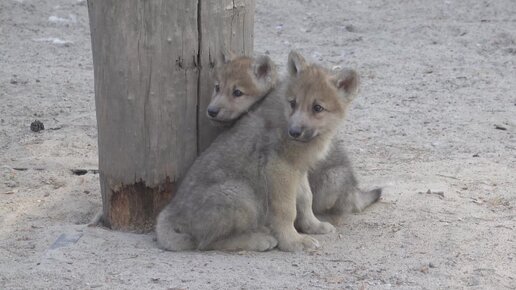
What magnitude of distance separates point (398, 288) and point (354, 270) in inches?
15.0

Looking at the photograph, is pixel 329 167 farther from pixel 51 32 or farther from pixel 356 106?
pixel 51 32

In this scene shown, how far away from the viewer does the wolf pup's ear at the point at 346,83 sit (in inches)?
235

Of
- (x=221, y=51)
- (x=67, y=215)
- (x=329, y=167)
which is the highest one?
(x=221, y=51)

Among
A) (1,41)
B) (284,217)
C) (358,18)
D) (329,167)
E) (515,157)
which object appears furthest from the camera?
(358,18)

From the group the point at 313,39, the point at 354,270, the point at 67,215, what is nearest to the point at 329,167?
the point at 354,270

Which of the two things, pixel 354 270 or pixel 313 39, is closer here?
pixel 354 270

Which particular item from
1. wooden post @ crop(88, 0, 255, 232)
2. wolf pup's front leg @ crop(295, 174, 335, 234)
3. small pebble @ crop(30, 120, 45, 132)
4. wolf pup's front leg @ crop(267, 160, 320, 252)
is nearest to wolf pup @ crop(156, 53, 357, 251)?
wolf pup's front leg @ crop(267, 160, 320, 252)

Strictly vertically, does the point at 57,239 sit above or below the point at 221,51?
below

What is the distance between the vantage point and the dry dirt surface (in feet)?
17.9

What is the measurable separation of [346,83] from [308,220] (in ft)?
3.31

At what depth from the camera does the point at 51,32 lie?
1249cm

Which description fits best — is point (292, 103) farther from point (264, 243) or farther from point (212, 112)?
point (264, 243)

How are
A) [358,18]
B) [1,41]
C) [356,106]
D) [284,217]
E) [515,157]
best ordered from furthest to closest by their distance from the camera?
1. [358,18]
2. [1,41]
3. [356,106]
4. [515,157]
5. [284,217]

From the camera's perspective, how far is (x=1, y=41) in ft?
39.6
